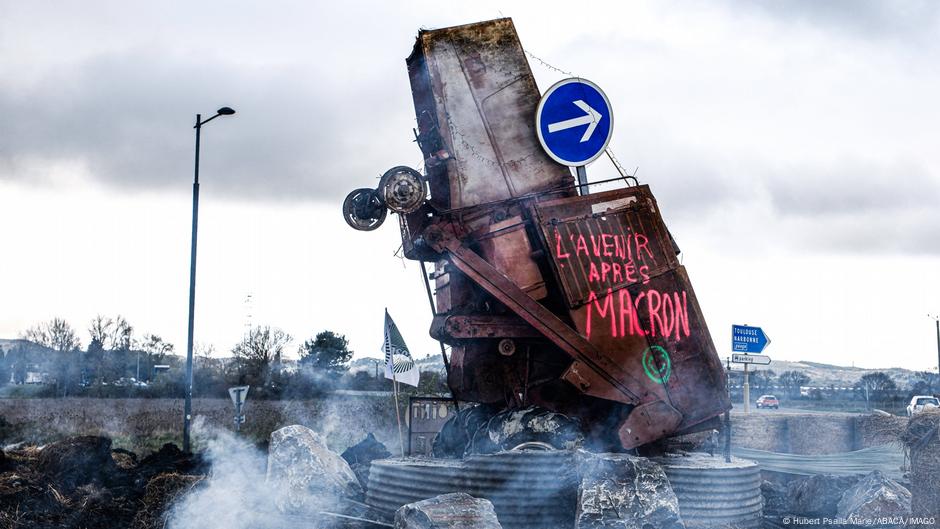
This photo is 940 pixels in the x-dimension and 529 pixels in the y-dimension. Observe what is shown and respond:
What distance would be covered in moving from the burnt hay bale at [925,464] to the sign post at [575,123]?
3.77 m

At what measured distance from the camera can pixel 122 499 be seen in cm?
1080

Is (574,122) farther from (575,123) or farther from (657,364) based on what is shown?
(657,364)

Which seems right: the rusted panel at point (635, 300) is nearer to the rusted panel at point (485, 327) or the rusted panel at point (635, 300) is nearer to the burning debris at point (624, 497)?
the rusted panel at point (485, 327)

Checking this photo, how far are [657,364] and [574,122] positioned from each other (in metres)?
2.56

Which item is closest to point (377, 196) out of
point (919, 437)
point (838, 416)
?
point (919, 437)

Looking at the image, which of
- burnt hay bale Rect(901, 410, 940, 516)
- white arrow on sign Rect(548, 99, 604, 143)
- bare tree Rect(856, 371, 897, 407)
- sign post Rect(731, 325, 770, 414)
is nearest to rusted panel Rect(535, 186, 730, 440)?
white arrow on sign Rect(548, 99, 604, 143)

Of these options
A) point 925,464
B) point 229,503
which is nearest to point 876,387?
point 925,464

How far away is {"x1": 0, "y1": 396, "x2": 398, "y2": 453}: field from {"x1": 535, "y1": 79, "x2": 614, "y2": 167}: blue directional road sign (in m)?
10.3

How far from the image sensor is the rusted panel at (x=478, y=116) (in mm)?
9211

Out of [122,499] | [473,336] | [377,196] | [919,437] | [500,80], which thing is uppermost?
[500,80]

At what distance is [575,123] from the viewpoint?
9375 millimetres

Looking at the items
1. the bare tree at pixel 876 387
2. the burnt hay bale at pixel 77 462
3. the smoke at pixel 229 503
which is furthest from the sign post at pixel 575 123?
the bare tree at pixel 876 387

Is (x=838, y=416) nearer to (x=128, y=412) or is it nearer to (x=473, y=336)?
(x=473, y=336)

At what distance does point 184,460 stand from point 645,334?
8159mm
